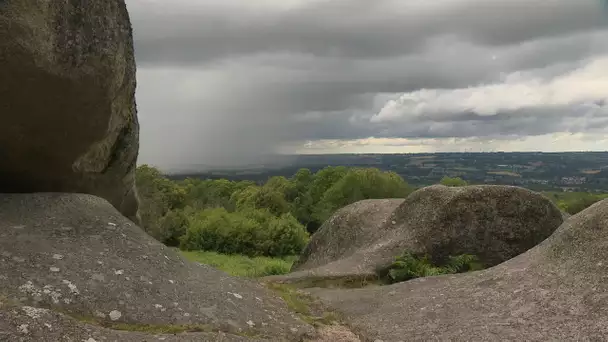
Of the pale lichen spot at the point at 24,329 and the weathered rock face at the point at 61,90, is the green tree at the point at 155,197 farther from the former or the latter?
the pale lichen spot at the point at 24,329

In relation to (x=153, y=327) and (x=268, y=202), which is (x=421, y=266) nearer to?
(x=153, y=327)

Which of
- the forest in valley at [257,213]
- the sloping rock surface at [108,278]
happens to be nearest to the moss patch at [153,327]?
the sloping rock surface at [108,278]

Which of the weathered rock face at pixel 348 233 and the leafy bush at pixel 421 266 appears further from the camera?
the weathered rock face at pixel 348 233

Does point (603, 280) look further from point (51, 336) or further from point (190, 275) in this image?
point (51, 336)

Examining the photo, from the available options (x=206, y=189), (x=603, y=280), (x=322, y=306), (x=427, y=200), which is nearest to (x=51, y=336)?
(x=322, y=306)

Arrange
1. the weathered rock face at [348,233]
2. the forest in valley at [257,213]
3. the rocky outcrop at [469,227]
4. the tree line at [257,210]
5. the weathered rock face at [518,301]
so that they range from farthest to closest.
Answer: the tree line at [257,210], the forest in valley at [257,213], the weathered rock face at [348,233], the rocky outcrop at [469,227], the weathered rock face at [518,301]

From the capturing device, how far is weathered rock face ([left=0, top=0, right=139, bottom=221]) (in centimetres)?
962

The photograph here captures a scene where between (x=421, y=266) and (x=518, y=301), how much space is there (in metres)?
6.92

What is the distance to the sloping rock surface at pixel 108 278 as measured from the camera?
8586mm

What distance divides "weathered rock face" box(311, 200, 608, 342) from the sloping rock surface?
2.27 metres

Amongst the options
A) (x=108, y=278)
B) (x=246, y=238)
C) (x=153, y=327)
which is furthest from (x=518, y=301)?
(x=246, y=238)

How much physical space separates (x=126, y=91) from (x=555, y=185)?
16365 cm

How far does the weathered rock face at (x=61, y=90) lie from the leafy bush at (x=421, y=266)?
33.0 ft

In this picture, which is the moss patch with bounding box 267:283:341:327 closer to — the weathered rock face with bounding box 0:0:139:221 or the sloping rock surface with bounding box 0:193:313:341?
the sloping rock surface with bounding box 0:193:313:341
